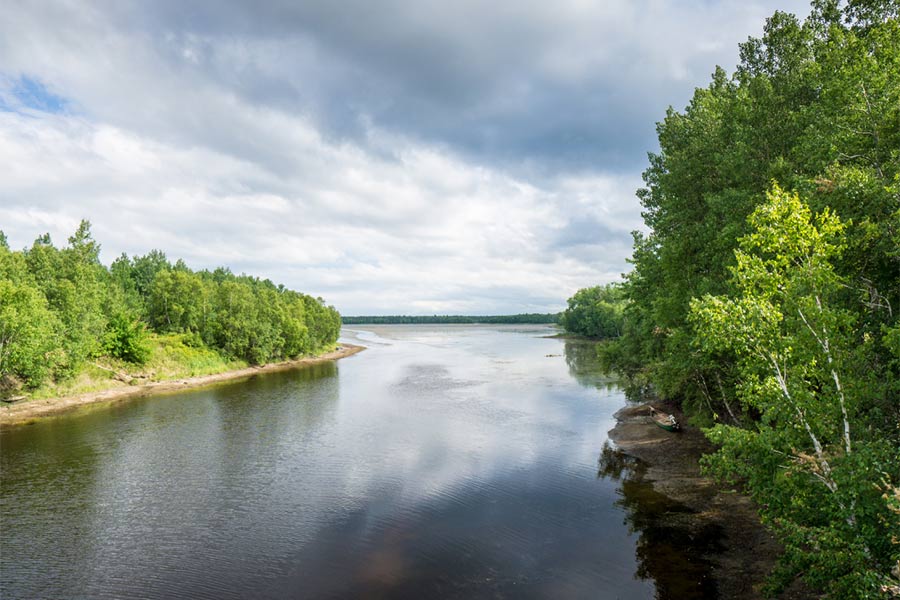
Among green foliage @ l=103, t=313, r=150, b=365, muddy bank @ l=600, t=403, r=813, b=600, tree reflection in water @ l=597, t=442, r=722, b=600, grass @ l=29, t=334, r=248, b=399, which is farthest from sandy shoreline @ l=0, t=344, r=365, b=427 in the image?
muddy bank @ l=600, t=403, r=813, b=600

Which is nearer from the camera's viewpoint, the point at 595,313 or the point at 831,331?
the point at 831,331

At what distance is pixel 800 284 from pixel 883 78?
681cm

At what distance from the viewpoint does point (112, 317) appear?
6862 centimetres

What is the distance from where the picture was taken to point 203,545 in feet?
70.1

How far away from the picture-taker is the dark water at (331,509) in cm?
1834

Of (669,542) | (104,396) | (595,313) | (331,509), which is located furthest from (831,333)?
(595,313)

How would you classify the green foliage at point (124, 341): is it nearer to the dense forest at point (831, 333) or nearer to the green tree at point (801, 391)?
the dense forest at point (831, 333)

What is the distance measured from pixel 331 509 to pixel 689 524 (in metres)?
17.5

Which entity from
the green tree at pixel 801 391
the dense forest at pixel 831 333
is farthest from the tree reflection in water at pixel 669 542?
the green tree at pixel 801 391

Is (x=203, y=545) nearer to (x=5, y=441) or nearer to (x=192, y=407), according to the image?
(x=5, y=441)

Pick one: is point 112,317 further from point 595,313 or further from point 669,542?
point 595,313

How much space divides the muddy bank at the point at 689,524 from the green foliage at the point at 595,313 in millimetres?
110357

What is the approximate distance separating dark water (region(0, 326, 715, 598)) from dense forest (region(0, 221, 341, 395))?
1026cm

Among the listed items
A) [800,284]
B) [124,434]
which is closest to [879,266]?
[800,284]
